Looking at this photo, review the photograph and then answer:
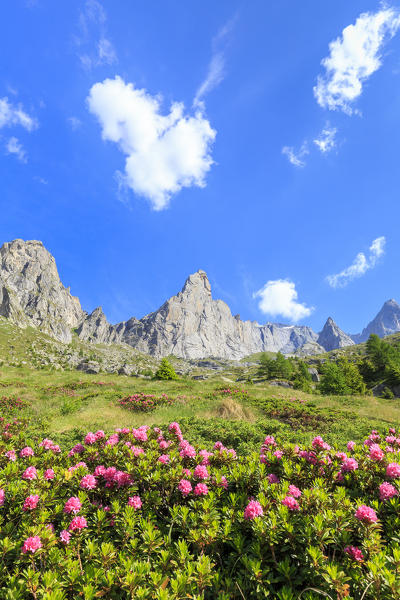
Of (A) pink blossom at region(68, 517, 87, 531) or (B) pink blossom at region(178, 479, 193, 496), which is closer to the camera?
(A) pink blossom at region(68, 517, 87, 531)

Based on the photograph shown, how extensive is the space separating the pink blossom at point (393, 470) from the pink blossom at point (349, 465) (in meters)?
0.36

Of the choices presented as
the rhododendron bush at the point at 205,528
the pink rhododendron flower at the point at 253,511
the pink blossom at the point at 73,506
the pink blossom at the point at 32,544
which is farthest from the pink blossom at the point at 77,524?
the pink rhododendron flower at the point at 253,511

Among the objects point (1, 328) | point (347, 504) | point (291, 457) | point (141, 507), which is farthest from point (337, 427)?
Result: point (1, 328)

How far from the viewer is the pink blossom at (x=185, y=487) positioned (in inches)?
122

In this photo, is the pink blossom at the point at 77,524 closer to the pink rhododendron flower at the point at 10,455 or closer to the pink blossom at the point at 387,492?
the pink rhododendron flower at the point at 10,455

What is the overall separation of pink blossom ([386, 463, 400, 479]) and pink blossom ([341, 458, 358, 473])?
36cm

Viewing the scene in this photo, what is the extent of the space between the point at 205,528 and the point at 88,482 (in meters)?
1.71

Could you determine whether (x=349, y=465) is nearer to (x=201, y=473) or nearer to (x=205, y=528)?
(x=201, y=473)

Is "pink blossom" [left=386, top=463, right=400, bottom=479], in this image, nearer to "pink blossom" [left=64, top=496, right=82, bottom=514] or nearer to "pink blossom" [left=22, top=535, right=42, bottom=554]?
"pink blossom" [left=64, top=496, right=82, bottom=514]

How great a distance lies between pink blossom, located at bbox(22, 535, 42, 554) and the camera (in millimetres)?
2314

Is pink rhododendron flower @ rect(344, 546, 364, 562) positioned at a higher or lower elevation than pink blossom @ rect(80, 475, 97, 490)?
lower

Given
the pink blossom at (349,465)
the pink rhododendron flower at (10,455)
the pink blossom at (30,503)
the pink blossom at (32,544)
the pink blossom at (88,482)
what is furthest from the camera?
the pink rhododendron flower at (10,455)

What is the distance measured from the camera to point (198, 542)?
245 cm

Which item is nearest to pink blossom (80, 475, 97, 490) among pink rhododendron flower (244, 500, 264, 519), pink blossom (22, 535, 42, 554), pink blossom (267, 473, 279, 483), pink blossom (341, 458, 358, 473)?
pink blossom (22, 535, 42, 554)
